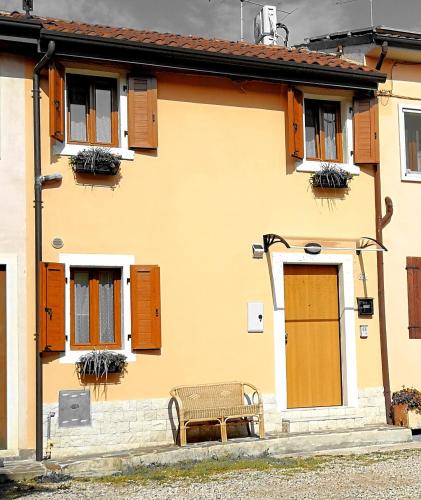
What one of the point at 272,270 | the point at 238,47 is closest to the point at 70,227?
the point at 272,270

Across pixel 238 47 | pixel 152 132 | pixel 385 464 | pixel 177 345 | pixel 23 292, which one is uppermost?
pixel 238 47

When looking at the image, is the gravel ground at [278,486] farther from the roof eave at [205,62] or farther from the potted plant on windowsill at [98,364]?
the roof eave at [205,62]

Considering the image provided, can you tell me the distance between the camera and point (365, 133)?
12891 mm

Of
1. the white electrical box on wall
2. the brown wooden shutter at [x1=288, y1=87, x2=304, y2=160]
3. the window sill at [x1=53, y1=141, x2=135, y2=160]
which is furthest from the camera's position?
the brown wooden shutter at [x1=288, y1=87, x2=304, y2=160]

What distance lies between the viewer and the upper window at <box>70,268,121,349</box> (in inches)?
440

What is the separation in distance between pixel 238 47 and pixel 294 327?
4393mm

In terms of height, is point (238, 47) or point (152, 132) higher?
point (238, 47)

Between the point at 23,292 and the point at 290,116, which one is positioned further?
the point at 290,116

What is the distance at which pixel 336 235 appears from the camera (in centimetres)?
1279

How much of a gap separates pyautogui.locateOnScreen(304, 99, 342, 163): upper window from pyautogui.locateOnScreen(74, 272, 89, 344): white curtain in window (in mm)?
4000

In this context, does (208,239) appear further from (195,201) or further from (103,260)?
(103,260)

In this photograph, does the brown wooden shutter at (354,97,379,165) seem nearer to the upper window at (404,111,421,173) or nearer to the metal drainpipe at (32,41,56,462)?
the upper window at (404,111,421,173)

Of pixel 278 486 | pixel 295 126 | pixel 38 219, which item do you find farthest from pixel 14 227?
pixel 278 486

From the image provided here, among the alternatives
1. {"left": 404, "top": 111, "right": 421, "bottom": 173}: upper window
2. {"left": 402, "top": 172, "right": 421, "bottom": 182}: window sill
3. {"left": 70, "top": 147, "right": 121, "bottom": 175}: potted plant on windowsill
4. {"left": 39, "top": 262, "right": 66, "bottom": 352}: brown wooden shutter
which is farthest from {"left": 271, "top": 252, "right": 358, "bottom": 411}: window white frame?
{"left": 39, "top": 262, "right": 66, "bottom": 352}: brown wooden shutter
